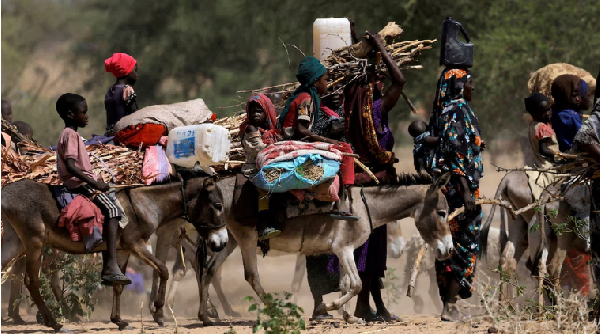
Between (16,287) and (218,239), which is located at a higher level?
(218,239)

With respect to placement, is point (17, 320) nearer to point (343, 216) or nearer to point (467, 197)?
point (343, 216)

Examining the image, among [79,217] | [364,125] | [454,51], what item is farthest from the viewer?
[454,51]

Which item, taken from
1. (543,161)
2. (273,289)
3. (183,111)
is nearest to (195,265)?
(183,111)

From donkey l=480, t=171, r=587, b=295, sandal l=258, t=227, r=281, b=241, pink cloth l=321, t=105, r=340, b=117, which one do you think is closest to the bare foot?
donkey l=480, t=171, r=587, b=295

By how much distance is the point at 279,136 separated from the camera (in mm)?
10602

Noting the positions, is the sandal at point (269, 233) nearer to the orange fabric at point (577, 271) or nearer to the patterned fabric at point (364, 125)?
the patterned fabric at point (364, 125)

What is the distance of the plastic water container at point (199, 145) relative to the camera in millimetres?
10555

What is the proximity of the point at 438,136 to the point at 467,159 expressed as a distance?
0.40 m

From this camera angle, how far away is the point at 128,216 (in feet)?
34.2

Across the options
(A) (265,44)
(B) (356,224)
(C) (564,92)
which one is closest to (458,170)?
(B) (356,224)

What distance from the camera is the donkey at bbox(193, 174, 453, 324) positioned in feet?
34.8

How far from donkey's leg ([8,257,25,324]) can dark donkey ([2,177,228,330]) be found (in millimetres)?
1447

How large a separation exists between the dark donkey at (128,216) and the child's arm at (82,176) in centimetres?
43

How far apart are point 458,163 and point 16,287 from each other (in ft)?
17.1
